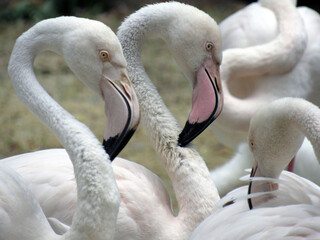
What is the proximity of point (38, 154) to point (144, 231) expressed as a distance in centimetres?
76

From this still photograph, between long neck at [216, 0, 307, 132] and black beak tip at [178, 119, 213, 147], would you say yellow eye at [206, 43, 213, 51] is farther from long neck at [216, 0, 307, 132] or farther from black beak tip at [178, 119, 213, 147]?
long neck at [216, 0, 307, 132]

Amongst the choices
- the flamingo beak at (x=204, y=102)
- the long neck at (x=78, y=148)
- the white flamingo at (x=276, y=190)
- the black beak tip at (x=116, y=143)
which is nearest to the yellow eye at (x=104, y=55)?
the long neck at (x=78, y=148)

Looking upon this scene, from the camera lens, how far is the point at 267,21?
480 cm

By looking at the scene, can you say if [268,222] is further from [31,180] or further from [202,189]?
[31,180]

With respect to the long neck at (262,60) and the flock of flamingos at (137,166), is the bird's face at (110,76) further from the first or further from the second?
the long neck at (262,60)

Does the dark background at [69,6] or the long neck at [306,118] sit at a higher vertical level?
the long neck at [306,118]

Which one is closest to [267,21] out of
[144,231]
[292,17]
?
[292,17]

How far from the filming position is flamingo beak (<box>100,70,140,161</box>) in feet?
8.87

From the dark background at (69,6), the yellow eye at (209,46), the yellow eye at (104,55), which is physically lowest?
the dark background at (69,6)

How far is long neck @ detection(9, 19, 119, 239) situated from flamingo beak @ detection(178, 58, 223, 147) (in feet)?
2.10

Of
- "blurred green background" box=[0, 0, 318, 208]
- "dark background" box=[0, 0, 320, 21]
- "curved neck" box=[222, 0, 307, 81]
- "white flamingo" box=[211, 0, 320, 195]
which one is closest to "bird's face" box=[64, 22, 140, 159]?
"white flamingo" box=[211, 0, 320, 195]

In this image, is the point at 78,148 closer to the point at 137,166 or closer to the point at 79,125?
the point at 79,125

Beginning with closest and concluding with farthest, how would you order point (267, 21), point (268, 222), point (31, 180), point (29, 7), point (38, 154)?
point (268, 222) < point (31, 180) < point (38, 154) < point (267, 21) < point (29, 7)

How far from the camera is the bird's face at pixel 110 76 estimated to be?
2.71m
